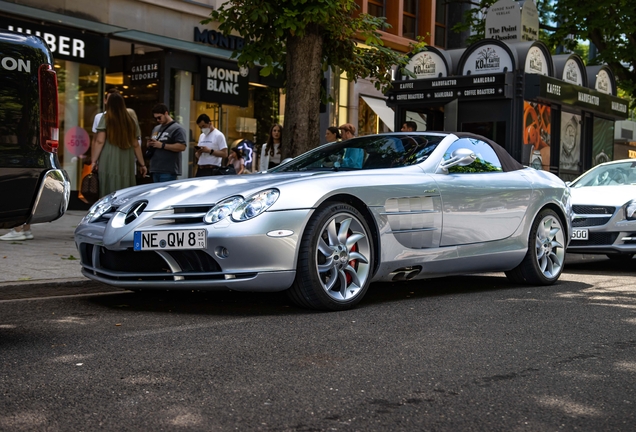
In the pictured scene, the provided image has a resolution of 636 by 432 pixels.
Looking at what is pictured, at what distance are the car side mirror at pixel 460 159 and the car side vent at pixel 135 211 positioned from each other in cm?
235

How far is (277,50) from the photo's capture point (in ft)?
36.6

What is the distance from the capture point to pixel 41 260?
27.1 ft

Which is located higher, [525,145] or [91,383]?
[525,145]

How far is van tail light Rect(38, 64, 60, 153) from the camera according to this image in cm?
479

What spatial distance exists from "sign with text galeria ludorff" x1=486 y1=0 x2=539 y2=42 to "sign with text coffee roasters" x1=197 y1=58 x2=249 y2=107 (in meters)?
5.43

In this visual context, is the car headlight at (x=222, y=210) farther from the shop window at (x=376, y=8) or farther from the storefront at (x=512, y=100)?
the shop window at (x=376, y=8)

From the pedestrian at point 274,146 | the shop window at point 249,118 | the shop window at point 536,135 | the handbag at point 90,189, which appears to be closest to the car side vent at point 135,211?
the handbag at point 90,189

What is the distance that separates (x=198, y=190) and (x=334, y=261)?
101cm

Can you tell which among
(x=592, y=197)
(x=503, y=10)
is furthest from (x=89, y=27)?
(x=592, y=197)

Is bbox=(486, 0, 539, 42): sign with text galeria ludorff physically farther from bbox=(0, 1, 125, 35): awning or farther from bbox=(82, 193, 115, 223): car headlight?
bbox=(82, 193, 115, 223): car headlight

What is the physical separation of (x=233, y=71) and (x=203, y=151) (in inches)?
345

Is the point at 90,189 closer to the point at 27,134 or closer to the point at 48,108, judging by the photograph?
the point at 48,108

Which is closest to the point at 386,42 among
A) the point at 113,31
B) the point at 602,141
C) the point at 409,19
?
the point at 409,19

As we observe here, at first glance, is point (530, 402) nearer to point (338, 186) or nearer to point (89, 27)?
point (338, 186)
